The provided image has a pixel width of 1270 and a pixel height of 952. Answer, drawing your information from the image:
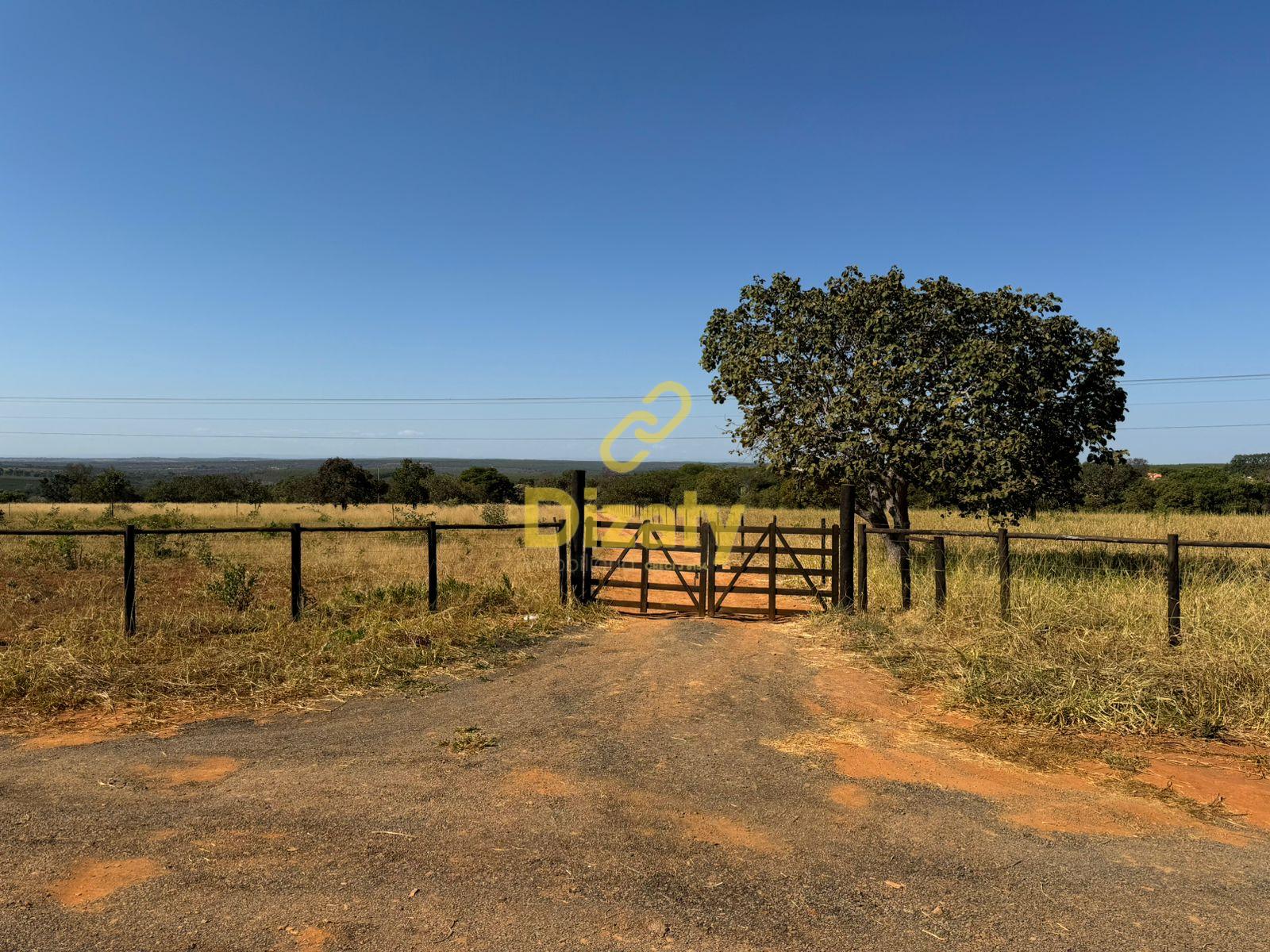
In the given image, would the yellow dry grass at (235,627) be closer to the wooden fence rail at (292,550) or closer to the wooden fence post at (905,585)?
the wooden fence rail at (292,550)

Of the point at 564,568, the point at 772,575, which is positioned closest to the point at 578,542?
the point at 564,568

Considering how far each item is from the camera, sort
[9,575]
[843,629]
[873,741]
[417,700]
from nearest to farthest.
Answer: [873,741]
[417,700]
[843,629]
[9,575]

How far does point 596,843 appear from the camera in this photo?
4676mm

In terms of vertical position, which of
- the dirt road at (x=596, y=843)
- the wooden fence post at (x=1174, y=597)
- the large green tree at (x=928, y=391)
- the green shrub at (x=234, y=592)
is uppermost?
the large green tree at (x=928, y=391)

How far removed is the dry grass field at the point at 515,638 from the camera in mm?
7449

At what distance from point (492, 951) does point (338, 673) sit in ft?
19.2

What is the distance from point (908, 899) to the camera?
4.02m

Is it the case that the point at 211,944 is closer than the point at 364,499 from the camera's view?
Yes

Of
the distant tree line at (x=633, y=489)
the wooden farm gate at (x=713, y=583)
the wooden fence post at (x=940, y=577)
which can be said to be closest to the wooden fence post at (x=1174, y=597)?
the wooden fence post at (x=940, y=577)

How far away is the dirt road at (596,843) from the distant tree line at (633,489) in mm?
32237

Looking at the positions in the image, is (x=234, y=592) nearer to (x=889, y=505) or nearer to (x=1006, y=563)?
(x=1006, y=563)

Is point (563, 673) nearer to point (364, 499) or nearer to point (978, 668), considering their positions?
point (978, 668)

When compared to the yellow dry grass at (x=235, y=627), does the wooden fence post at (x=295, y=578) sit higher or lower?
higher

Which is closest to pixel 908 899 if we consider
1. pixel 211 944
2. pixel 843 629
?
pixel 211 944
